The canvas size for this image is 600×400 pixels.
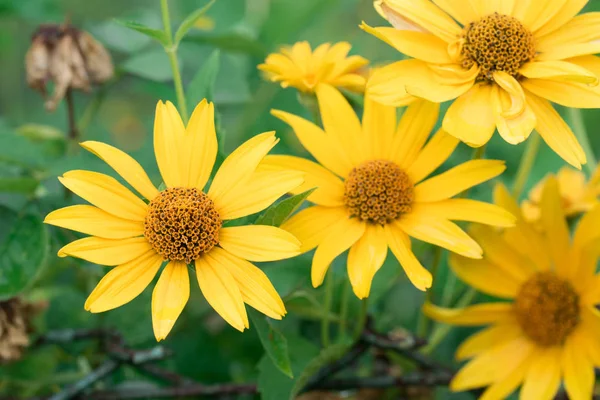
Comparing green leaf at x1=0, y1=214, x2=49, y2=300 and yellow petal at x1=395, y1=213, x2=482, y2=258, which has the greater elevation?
yellow petal at x1=395, y1=213, x2=482, y2=258

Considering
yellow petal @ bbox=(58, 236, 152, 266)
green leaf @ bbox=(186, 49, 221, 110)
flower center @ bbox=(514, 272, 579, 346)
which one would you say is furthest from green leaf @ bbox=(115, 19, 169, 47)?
flower center @ bbox=(514, 272, 579, 346)

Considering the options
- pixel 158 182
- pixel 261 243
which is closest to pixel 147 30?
pixel 261 243

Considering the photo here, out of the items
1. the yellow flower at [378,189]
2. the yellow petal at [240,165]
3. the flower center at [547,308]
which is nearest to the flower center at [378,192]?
the yellow flower at [378,189]

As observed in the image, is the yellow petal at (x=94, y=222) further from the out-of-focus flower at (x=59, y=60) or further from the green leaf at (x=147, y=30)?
the out-of-focus flower at (x=59, y=60)

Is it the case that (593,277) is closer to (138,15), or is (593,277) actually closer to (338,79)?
(338,79)

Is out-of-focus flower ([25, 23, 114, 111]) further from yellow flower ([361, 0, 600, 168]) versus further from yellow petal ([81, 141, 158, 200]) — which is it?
yellow flower ([361, 0, 600, 168])
